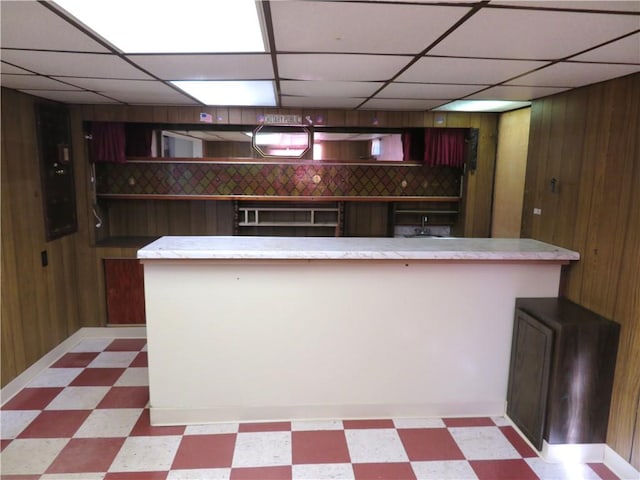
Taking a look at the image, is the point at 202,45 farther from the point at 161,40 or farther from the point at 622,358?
the point at 622,358

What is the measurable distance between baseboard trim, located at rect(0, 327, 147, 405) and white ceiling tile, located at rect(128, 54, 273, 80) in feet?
8.07

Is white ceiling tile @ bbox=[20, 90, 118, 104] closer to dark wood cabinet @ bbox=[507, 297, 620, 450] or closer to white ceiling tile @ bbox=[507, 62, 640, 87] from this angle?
white ceiling tile @ bbox=[507, 62, 640, 87]

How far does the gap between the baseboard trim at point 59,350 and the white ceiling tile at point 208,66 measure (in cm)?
246

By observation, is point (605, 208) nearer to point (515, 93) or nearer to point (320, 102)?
point (515, 93)

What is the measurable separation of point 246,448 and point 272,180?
281 cm

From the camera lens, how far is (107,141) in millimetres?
3965

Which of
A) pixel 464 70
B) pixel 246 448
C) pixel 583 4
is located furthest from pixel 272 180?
pixel 583 4

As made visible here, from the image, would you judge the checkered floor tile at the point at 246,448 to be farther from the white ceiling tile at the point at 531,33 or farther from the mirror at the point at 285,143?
the mirror at the point at 285,143

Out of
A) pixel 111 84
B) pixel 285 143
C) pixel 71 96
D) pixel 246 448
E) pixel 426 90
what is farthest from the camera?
pixel 285 143

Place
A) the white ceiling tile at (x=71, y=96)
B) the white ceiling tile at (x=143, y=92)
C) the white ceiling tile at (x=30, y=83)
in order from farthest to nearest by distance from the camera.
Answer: the white ceiling tile at (x=71, y=96) → the white ceiling tile at (x=143, y=92) → the white ceiling tile at (x=30, y=83)

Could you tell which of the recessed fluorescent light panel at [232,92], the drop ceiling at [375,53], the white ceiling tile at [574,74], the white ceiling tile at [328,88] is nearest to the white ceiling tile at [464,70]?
the drop ceiling at [375,53]

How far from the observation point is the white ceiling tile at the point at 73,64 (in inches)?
80.5

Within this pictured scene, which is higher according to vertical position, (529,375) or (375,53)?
(375,53)

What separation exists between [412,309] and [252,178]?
2.52 metres
